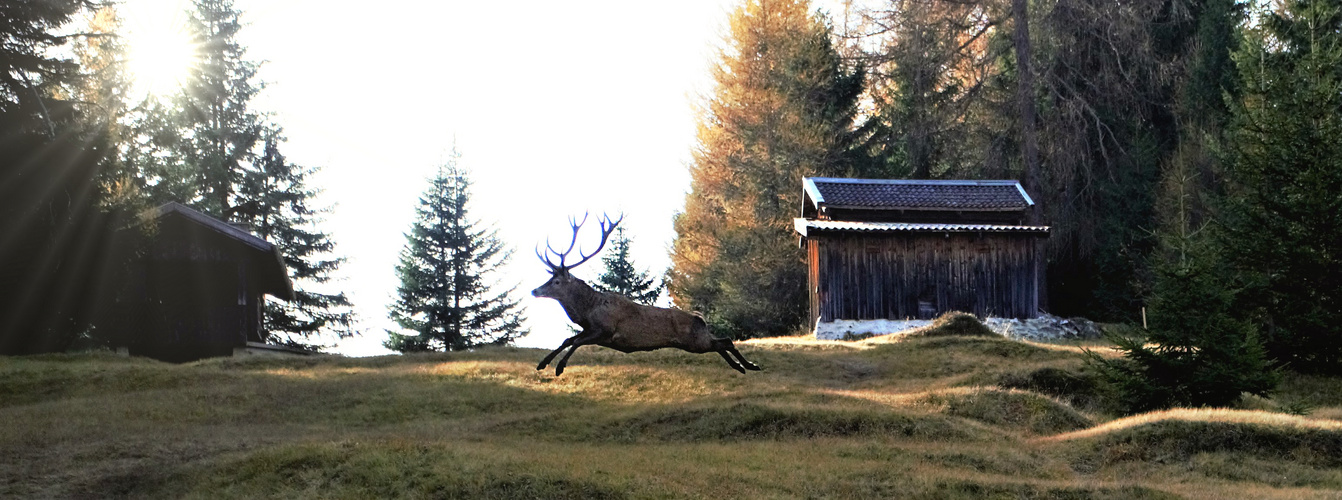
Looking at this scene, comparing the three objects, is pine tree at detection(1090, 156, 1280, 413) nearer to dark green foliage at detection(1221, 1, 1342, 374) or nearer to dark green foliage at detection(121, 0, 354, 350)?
dark green foliage at detection(1221, 1, 1342, 374)

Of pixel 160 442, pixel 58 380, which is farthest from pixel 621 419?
pixel 58 380

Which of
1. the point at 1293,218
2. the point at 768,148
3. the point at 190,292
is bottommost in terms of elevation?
the point at 190,292

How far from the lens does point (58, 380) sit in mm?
26844

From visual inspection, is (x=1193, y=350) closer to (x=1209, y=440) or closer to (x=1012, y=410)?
(x=1012, y=410)

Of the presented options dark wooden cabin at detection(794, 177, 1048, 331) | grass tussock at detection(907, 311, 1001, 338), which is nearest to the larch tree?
dark wooden cabin at detection(794, 177, 1048, 331)

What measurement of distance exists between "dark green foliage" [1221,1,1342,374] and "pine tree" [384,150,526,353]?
30025 millimetres

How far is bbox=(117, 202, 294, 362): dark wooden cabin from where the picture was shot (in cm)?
3562

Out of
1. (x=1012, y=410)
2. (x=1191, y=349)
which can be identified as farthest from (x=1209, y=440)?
(x=1191, y=349)

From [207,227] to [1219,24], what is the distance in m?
37.1

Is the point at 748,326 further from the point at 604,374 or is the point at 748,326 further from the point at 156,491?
the point at 156,491

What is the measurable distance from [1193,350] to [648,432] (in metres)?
11.1

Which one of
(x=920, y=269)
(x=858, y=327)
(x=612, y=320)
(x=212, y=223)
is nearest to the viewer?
(x=612, y=320)

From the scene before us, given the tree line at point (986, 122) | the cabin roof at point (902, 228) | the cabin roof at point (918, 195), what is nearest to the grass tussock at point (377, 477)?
the cabin roof at point (902, 228)

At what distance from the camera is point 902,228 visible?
124 feet
